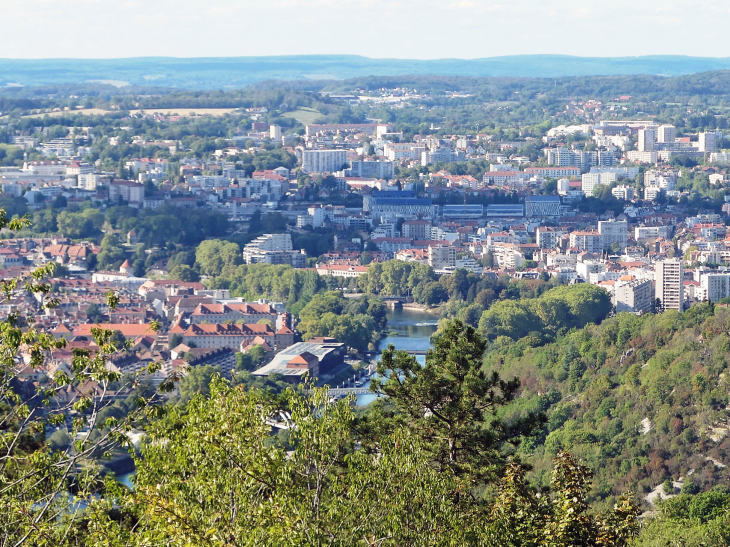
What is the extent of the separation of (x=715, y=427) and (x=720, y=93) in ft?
248

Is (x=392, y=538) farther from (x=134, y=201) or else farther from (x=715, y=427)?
(x=134, y=201)

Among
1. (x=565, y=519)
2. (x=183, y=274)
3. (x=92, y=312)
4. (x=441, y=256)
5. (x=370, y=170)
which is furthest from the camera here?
(x=370, y=170)

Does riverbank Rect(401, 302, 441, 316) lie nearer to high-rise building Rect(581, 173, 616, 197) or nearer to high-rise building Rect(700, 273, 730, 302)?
high-rise building Rect(700, 273, 730, 302)

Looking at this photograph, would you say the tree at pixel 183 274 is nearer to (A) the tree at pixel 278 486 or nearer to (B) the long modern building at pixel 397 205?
(B) the long modern building at pixel 397 205

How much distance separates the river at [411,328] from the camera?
84.0 ft

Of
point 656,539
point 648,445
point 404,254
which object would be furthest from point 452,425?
point 404,254

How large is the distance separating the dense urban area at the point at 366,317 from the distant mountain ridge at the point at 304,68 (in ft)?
126

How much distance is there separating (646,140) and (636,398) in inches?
1857

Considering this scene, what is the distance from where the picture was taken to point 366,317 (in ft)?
90.0

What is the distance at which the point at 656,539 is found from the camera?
29.1 ft

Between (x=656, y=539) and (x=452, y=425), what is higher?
(x=452, y=425)

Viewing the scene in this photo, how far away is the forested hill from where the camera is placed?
14352 millimetres

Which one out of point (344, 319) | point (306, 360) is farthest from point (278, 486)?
point (344, 319)

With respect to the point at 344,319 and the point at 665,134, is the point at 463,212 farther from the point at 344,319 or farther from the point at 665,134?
the point at 344,319
